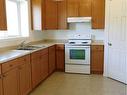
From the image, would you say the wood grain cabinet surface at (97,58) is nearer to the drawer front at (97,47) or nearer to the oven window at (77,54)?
the drawer front at (97,47)

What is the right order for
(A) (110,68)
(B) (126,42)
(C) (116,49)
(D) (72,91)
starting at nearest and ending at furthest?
(D) (72,91), (B) (126,42), (C) (116,49), (A) (110,68)

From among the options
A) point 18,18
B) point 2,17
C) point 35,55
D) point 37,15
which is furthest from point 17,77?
point 37,15

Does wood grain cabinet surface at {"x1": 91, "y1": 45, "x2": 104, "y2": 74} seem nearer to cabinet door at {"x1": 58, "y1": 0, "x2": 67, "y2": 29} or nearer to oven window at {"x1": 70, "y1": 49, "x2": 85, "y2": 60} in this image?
oven window at {"x1": 70, "y1": 49, "x2": 85, "y2": 60}

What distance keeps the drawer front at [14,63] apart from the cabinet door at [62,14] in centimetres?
223

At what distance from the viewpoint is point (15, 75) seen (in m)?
3.00

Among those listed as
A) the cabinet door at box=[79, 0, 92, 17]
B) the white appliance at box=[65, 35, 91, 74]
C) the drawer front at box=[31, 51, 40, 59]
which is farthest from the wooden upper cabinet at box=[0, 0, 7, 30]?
the cabinet door at box=[79, 0, 92, 17]

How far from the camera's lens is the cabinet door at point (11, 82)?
2702 millimetres

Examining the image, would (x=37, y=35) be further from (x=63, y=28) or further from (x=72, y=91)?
(x=72, y=91)

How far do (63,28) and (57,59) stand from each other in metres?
0.98

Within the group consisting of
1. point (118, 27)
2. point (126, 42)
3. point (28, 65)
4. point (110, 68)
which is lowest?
point (110, 68)

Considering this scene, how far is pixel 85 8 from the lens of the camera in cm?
517

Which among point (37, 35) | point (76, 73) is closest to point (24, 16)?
point (37, 35)

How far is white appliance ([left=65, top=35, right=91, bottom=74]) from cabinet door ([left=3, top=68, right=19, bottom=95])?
7.63 ft

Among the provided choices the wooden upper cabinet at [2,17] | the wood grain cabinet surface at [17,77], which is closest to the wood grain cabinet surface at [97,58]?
the wood grain cabinet surface at [17,77]
